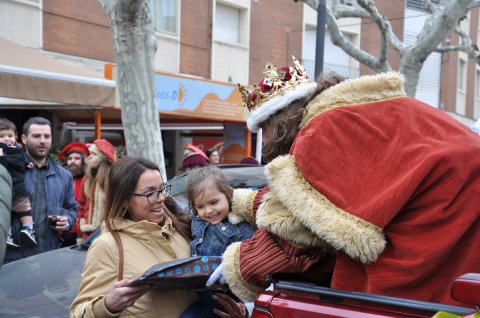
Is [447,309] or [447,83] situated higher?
[447,83]

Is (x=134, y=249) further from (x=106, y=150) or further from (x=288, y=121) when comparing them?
(x=106, y=150)

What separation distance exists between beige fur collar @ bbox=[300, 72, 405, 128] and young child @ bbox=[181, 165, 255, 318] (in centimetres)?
95

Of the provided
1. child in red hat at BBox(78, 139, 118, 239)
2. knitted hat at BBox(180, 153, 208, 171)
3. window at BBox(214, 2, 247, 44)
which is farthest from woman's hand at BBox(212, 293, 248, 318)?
window at BBox(214, 2, 247, 44)

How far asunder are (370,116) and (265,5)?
56.8ft

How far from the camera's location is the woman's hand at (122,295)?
7.60 feet

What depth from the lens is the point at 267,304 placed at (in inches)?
76.9

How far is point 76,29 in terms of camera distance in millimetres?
13523

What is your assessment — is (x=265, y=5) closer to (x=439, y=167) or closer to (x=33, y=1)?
(x=33, y=1)

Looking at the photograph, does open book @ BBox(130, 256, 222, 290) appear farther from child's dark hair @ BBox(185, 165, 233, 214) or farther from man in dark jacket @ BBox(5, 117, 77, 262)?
man in dark jacket @ BBox(5, 117, 77, 262)

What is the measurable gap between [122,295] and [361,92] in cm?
121

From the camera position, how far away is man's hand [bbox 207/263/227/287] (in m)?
2.25

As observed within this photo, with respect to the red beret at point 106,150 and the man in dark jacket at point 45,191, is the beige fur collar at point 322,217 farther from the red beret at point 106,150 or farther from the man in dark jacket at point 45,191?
the red beret at point 106,150

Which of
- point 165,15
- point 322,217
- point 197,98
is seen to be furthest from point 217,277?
point 165,15

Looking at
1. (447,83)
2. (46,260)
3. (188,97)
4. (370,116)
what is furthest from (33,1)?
(447,83)
